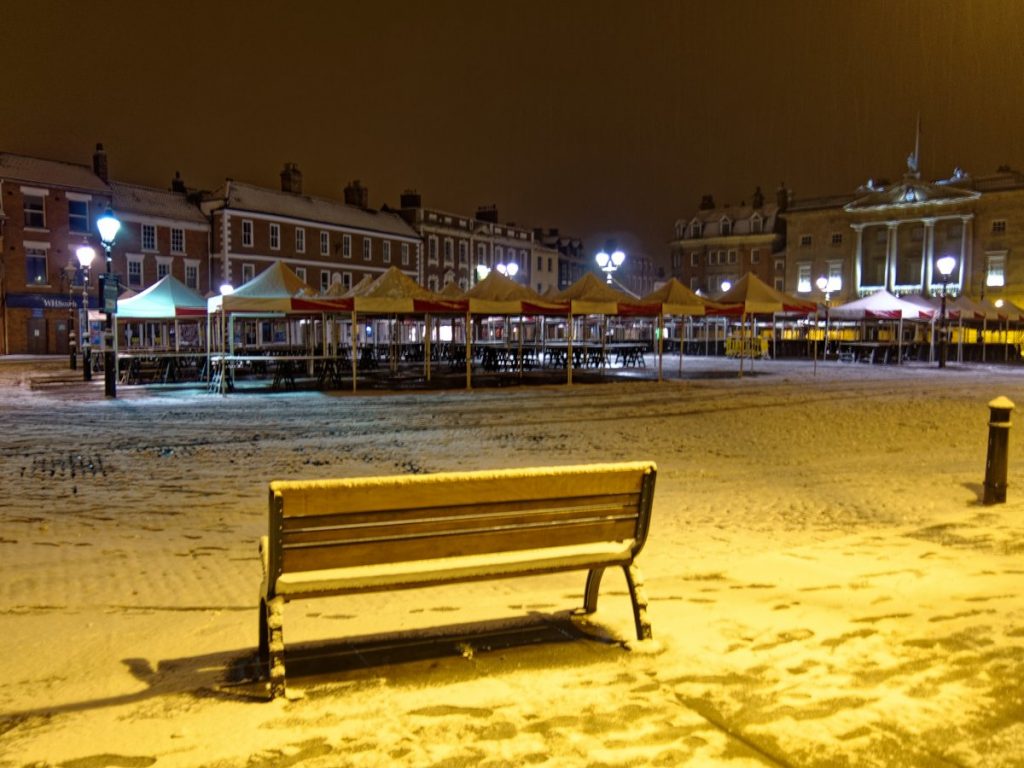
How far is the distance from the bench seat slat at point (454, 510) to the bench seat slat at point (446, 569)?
0.23 m

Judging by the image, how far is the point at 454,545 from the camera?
163 inches

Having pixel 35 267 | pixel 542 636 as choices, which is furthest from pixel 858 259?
pixel 542 636

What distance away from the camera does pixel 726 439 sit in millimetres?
12531

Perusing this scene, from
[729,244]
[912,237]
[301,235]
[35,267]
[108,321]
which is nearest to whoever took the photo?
[108,321]

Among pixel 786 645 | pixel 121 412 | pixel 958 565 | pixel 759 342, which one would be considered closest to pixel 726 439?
pixel 958 565

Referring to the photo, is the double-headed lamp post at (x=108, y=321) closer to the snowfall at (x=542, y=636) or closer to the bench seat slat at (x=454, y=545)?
the snowfall at (x=542, y=636)

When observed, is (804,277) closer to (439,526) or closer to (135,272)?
(135,272)

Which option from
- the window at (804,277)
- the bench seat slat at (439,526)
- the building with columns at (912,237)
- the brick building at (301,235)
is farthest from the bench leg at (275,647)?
the window at (804,277)

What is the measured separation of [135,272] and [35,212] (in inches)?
236

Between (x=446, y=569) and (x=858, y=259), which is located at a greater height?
(x=858, y=259)

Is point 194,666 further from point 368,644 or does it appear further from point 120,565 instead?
point 120,565

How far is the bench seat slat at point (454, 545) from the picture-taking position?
3.89 m

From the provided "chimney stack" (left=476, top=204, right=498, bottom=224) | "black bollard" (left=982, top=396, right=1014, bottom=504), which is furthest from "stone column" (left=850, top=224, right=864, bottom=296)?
"black bollard" (left=982, top=396, right=1014, bottom=504)

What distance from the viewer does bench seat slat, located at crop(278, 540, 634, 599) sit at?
12.8ft
